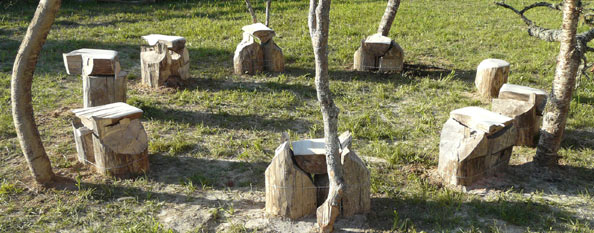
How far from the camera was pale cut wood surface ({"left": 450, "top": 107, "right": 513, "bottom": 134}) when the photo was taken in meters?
4.50

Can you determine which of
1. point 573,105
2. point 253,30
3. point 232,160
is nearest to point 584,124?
point 573,105

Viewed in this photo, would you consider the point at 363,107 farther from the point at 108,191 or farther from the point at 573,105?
the point at 108,191

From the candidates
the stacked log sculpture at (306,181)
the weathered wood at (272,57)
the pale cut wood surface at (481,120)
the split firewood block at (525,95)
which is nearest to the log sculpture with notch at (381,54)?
the weathered wood at (272,57)

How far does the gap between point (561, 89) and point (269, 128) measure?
3000mm

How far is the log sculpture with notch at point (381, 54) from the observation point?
25.7 ft

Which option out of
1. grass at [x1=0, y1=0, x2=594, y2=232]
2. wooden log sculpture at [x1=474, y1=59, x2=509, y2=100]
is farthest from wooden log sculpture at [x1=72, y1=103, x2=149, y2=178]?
wooden log sculpture at [x1=474, y1=59, x2=509, y2=100]

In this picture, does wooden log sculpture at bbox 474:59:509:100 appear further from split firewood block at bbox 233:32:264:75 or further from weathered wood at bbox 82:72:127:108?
weathered wood at bbox 82:72:127:108

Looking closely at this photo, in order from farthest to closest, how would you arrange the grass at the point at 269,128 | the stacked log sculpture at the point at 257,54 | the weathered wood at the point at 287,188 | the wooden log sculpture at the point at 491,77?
the stacked log sculpture at the point at 257,54 < the wooden log sculpture at the point at 491,77 < the grass at the point at 269,128 < the weathered wood at the point at 287,188

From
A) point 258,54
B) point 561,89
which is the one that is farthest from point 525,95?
point 258,54

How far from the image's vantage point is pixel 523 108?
17.7 feet

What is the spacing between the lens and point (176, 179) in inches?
193

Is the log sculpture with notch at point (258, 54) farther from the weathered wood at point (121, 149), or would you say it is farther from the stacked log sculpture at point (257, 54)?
the weathered wood at point (121, 149)

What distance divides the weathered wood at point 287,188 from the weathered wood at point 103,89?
2.85 m

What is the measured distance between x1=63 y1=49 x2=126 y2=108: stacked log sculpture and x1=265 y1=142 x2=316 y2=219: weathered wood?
2.85m
